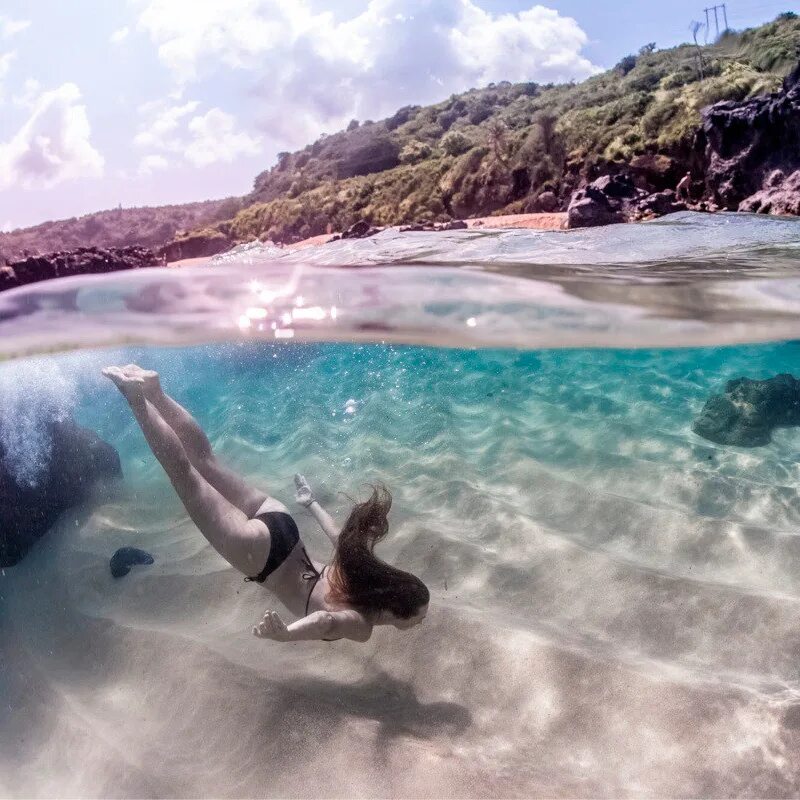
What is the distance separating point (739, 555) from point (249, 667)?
4.89m

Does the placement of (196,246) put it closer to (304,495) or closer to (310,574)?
(304,495)

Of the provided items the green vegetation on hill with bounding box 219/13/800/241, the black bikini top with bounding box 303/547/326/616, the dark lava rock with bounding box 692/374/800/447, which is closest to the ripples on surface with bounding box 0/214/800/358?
the dark lava rock with bounding box 692/374/800/447

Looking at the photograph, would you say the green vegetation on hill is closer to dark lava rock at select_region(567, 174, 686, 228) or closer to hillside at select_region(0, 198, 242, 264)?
hillside at select_region(0, 198, 242, 264)

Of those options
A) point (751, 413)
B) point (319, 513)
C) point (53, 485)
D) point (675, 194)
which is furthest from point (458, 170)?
point (319, 513)

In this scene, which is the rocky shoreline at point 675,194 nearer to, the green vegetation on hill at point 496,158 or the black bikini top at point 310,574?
the green vegetation on hill at point 496,158

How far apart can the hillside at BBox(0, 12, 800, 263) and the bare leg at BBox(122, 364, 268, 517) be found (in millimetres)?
5374

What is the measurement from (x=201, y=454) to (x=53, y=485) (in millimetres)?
3522

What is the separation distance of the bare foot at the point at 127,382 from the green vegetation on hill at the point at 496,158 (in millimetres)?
9522

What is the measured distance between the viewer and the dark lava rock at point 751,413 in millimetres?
9109

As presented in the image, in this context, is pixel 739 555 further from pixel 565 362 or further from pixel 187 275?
pixel 565 362

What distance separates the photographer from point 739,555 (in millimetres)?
5738

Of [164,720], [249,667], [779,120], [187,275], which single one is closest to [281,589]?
[249,667]

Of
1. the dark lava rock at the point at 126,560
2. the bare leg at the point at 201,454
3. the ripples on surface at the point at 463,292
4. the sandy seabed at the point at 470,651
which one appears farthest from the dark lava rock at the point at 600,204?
the dark lava rock at the point at 126,560

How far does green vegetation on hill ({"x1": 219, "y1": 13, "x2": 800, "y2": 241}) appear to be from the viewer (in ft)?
55.2
